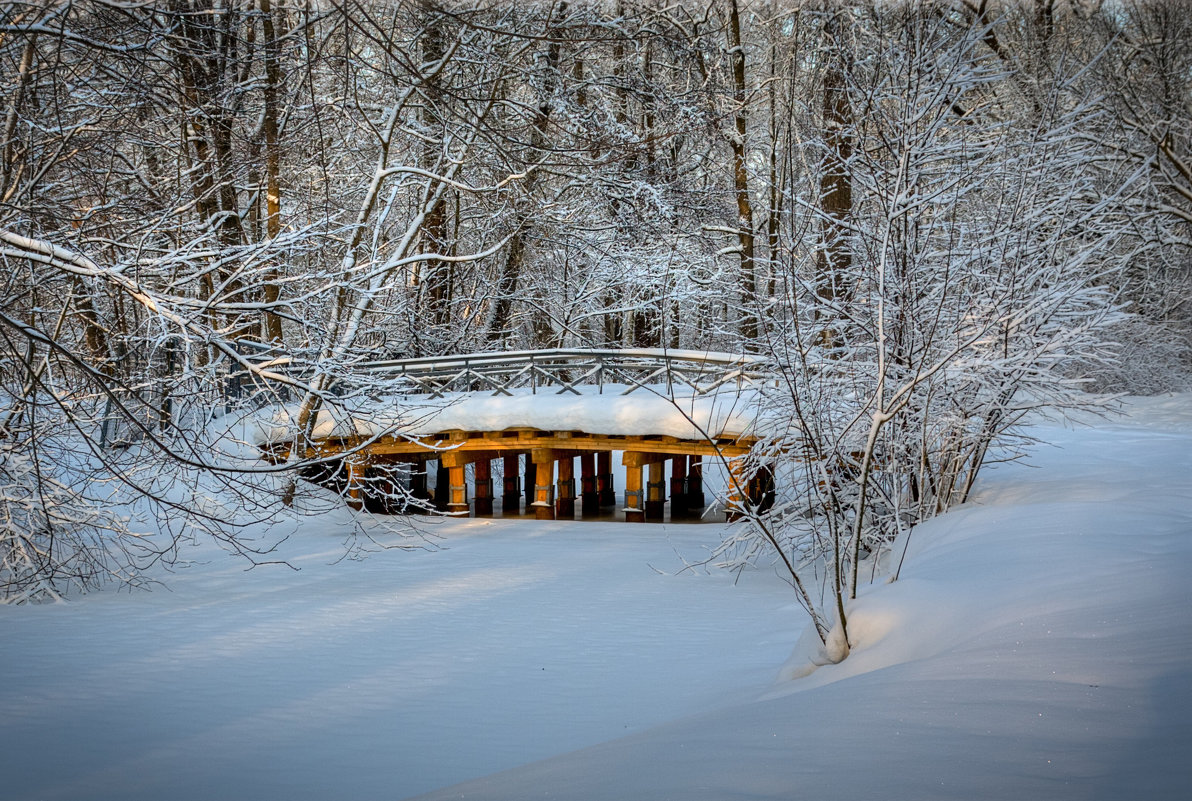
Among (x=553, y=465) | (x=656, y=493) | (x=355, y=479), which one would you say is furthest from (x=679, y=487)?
(x=355, y=479)

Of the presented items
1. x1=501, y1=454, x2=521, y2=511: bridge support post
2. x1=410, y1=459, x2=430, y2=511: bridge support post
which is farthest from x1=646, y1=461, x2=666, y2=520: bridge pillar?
x1=410, y1=459, x2=430, y2=511: bridge support post

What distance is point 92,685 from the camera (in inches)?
297

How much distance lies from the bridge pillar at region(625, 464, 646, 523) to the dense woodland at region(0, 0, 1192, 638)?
8.12ft

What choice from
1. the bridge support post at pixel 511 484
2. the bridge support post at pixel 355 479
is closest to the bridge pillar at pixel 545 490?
the bridge support post at pixel 511 484

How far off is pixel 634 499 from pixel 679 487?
1961 mm

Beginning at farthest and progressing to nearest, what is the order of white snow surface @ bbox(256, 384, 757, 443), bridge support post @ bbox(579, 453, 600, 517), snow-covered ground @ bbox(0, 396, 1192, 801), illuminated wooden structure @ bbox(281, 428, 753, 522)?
bridge support post @ bbox(579, 453, 600, 517)
illuminated wooden structure @ bbox(281, 428, 753, 522)
white snow surface @ bbox(256, 384, 757, 443)
snow-covered ground @ bbox(0, 396, 1192, 801)

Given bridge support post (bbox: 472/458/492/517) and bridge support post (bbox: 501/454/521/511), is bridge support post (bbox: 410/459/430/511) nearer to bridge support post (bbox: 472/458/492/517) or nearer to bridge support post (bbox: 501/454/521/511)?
bridge support post (bbox: 472/458/492/517)

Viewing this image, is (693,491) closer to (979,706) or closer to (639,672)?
(639,672)

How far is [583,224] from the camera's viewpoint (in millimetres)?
19688

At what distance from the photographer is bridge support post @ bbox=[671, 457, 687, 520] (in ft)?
57.8

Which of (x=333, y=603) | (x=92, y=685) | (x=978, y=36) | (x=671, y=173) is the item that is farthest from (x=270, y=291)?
(x=978, y=36)

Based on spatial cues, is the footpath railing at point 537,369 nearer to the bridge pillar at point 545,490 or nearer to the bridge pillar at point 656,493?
the bridge pillar at point 545,490

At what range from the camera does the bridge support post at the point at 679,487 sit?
17609 mm

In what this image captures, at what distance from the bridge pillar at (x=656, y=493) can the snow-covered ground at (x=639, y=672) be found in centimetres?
253
